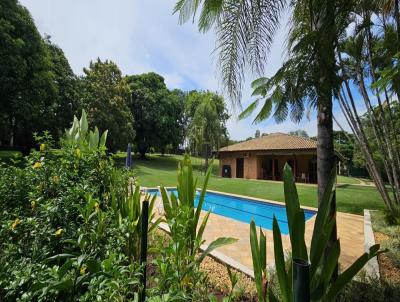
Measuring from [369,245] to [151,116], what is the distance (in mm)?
28758

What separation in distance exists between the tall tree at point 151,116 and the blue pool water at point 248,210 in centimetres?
1995

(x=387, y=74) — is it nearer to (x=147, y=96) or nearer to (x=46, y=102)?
(x=46, y=102)

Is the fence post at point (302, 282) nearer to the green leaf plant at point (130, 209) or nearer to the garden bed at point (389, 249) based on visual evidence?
the green leaf plant at point (130, 209)

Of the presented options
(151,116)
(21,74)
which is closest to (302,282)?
(21,74)

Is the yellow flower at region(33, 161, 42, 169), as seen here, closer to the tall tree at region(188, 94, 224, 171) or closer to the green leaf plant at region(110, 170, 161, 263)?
the green leaf plant at region(110, 170, 161, 263)

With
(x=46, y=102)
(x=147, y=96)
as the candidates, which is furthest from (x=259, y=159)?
(x=46, y=102)

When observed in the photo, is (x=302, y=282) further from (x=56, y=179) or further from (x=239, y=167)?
(x=239, y=167)

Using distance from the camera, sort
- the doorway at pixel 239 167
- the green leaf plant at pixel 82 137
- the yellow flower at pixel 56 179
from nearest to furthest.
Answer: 1. the yellow flower at pixel 56 179
2. the green leaf plant at pixel 82 137
3. the doorway at pixel 239 167

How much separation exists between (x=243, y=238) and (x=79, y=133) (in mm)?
4688

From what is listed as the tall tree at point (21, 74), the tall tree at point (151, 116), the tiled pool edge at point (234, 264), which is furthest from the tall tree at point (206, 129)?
the tiled pool edge at point (234, 264)

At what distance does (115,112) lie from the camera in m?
24.4

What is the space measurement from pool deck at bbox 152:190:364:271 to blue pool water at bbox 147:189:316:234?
149 centimetres

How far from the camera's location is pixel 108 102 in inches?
950

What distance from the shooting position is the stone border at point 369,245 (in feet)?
12.5
